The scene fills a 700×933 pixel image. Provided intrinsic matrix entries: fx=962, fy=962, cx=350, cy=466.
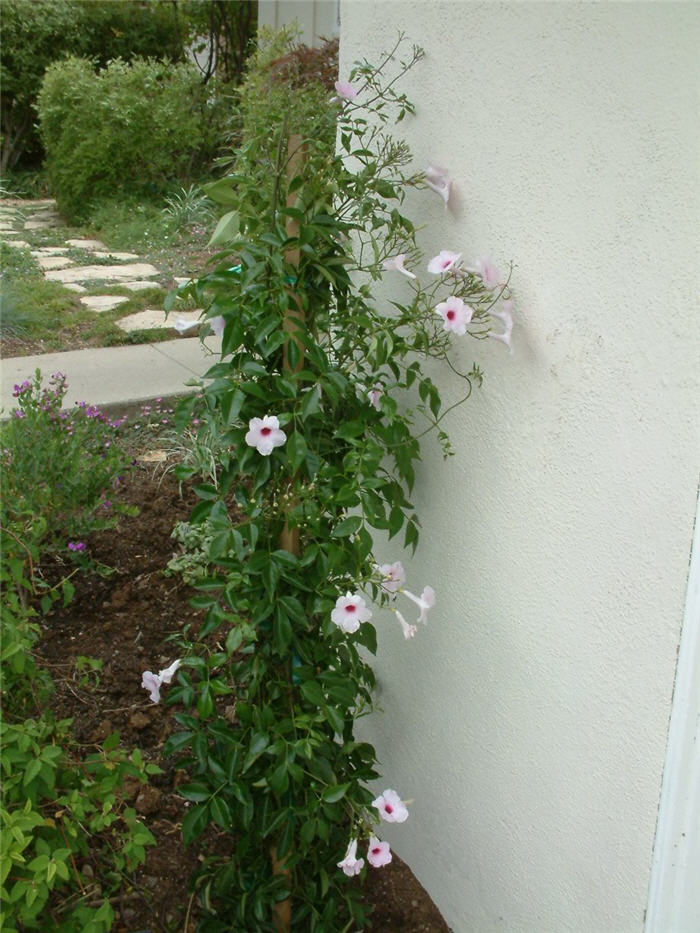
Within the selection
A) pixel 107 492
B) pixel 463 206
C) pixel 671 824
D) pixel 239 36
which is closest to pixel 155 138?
pixel 239 36

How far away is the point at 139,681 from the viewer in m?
2.68

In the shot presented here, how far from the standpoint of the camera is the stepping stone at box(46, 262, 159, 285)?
6.50m

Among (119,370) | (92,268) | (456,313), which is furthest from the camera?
(92,268)

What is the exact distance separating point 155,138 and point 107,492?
20.4ft

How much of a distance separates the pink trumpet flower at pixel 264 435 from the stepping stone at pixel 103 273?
5207 mm

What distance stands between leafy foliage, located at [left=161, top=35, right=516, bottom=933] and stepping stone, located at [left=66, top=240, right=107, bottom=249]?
607 centimetres

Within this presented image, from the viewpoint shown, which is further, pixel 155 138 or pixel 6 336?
pixel 155 138

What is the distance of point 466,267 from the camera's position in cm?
166

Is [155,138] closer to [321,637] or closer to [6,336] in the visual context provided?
[6,336]

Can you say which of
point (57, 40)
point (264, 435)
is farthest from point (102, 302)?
point (57, 40)

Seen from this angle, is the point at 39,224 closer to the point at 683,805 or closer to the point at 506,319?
the point at 506,319

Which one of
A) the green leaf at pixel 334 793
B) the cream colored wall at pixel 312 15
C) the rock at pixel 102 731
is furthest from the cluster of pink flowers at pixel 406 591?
the cream colored wall at pixel 312 15

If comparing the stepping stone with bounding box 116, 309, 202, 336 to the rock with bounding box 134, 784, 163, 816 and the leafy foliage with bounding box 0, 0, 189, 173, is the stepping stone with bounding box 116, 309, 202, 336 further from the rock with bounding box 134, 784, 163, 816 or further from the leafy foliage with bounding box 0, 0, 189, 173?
the leafy foliage with bounding box 0, 0, 189, 173

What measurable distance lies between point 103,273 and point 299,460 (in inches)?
217
